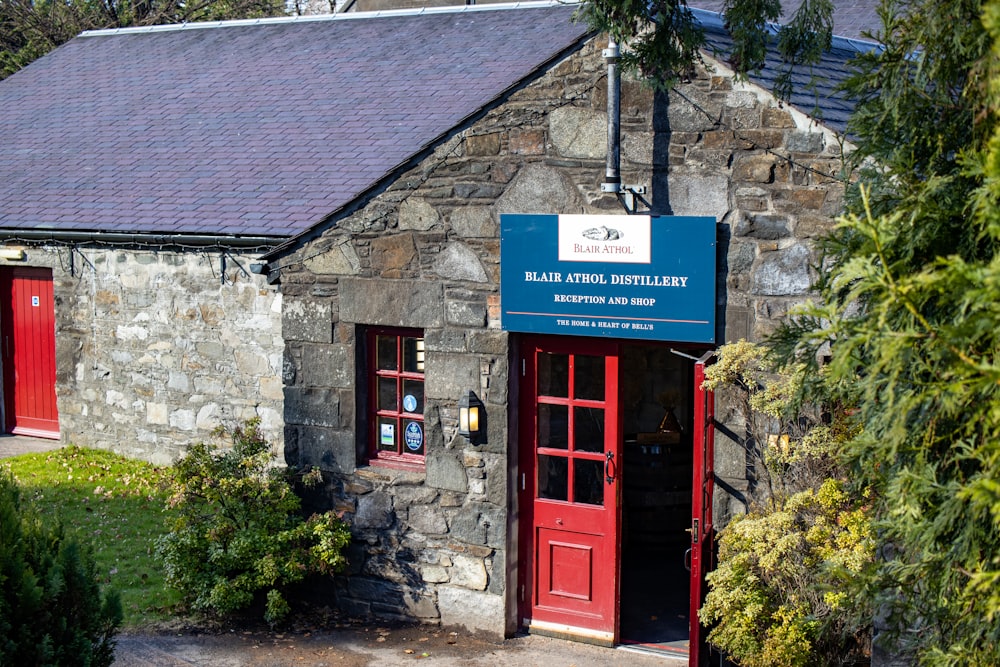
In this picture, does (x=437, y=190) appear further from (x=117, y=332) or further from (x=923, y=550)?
(x=117, y=332)

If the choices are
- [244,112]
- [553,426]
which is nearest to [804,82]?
[553,426]

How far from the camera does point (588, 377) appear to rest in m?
7.84

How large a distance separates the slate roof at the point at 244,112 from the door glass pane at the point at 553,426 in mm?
4157

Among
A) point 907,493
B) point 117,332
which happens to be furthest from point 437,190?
point 117,332

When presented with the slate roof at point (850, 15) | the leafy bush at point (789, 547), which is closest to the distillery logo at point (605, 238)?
the leafy bush at point (789, 547)

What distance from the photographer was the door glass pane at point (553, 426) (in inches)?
312

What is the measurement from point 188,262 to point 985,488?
10.4m

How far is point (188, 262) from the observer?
12.3 meters

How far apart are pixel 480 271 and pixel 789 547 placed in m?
2.92

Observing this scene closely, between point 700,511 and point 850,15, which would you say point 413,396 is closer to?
point 700,511

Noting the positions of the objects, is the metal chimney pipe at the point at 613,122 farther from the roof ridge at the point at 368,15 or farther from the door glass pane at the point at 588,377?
the roof ridge at the point at 368,15

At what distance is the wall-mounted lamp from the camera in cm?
782

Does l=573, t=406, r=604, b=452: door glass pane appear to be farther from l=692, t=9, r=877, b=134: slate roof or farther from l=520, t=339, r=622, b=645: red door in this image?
l=692, t=9, r=877, b=134: slate roof

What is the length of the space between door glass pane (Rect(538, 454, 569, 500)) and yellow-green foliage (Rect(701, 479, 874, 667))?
1.60m
